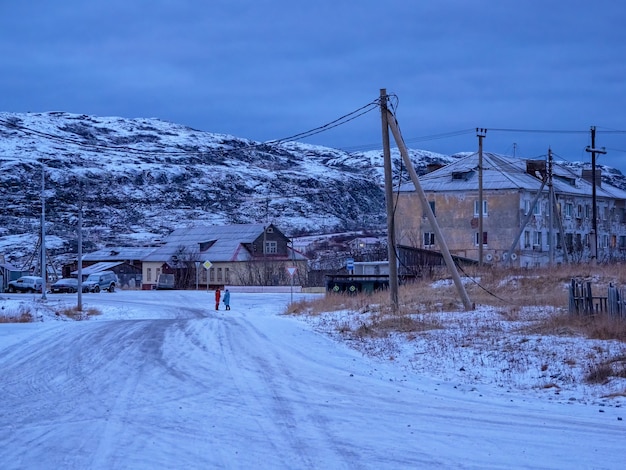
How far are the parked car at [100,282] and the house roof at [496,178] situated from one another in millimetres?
28327

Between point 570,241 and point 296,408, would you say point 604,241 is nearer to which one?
point 570,241

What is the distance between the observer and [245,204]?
200 meters

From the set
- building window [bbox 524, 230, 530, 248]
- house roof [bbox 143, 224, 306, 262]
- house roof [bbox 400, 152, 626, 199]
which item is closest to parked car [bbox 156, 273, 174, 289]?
house roof [bbox 143, 224, 306, 262]

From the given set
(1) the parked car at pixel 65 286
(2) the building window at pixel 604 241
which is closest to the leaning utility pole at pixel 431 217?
(1) the parked car at pixel 65 286

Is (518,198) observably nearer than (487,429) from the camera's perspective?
No

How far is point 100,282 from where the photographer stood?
7844cm

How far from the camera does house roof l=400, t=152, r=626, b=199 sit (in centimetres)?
7381

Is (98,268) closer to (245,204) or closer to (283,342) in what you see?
(283,342)

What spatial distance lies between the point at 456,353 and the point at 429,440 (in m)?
8.18

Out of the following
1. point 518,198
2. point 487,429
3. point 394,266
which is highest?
point 518,198

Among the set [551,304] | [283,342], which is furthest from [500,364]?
[551,304]

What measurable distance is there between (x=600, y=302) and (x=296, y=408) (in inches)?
514

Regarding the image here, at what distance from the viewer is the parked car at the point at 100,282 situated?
253 ft

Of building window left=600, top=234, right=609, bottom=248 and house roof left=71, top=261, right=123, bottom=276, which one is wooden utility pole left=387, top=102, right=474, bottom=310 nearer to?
building window left=600, top=234, right=609, bottom=248
